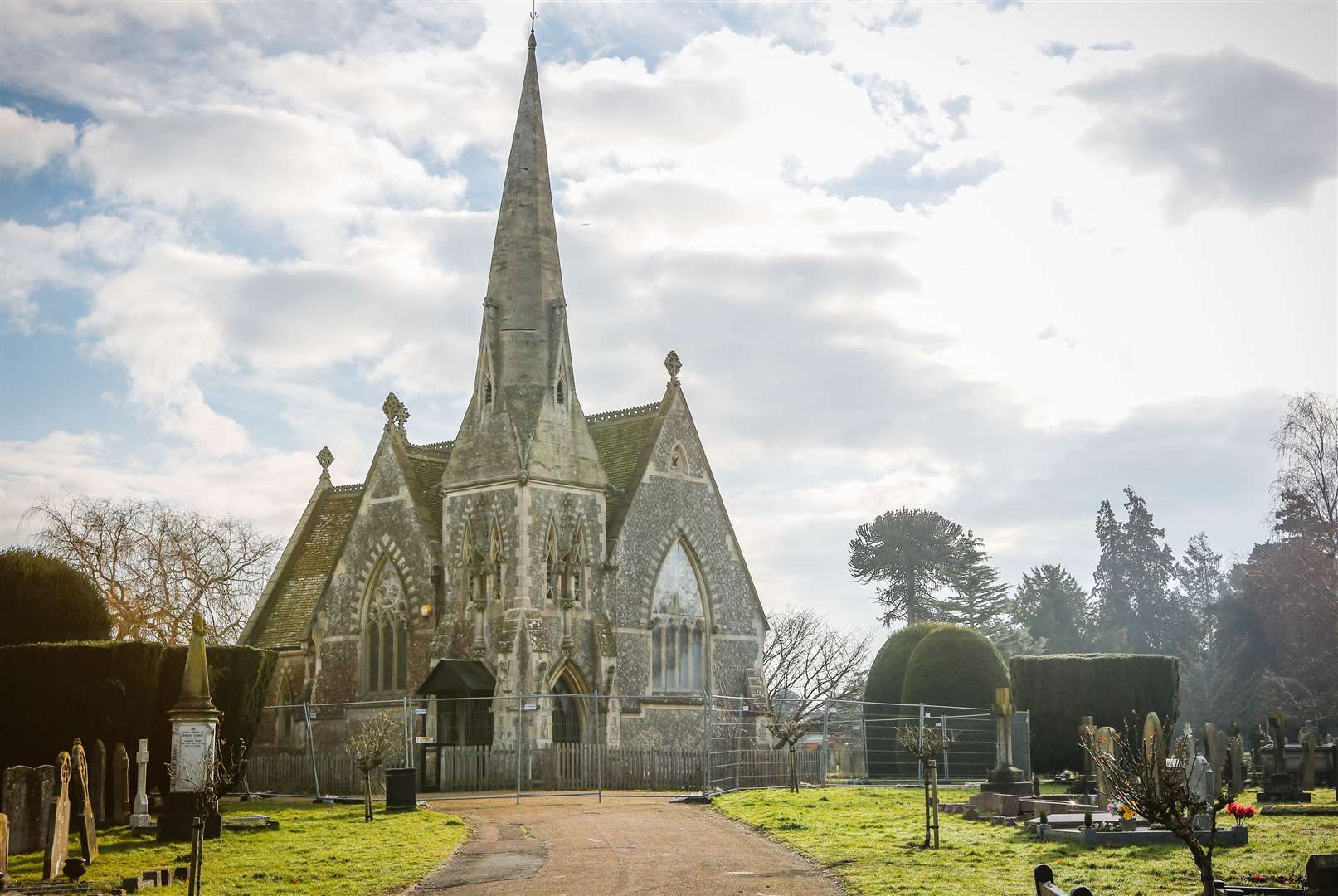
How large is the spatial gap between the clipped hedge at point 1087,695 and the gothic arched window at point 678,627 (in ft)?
30.4

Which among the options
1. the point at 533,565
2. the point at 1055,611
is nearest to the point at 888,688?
the point at 533,565

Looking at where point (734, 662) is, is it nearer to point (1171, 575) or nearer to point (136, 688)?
point (136, 688)

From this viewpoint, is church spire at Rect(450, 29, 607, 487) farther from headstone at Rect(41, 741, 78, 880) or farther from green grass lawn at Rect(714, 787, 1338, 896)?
headstone at Rect(41, 741, 78, 880)

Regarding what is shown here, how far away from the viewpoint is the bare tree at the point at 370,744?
2480 cm

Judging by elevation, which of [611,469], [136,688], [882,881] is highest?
[611,469]

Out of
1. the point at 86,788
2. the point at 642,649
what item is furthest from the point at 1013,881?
the point at 642,649

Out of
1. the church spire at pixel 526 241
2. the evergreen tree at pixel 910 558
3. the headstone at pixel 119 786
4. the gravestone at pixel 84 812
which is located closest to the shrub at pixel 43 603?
the headstone at pixel 119 786

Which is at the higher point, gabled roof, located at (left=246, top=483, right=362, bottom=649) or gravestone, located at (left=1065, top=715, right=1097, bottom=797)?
gabled roof, located at (left=246, top=483, right=362, bottom=649)

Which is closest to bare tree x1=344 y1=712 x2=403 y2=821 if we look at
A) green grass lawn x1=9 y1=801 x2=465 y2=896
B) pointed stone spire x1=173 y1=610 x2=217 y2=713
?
green grass lawn x1=9 y1=801 x2=465 y2=896

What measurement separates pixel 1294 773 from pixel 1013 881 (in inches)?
568

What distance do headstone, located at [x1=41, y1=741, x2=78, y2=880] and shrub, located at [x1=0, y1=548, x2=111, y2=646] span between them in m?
11.6

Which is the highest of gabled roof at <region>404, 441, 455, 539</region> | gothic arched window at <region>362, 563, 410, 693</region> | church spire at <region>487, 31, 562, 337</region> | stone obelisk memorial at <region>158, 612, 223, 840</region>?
church spire at <region>487, 31, 562, 337</region>

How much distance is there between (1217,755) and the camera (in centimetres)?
2375

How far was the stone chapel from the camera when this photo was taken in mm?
34969
